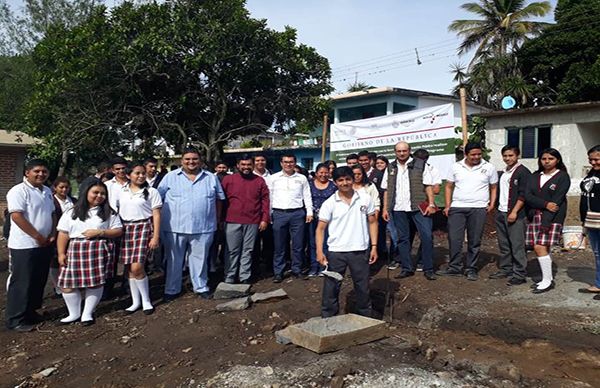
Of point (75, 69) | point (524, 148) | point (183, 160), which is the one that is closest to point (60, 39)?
point (75, 69)

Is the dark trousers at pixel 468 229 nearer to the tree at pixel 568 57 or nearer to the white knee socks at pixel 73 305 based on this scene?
the white knee socks at pixel 73 305

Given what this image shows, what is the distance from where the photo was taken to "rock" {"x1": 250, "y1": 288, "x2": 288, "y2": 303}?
5.55 m

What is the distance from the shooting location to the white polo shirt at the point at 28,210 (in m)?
4.76

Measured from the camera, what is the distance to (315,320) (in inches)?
176

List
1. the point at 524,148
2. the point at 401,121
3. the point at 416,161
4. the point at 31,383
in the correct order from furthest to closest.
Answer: the point at 524,148 < the point at 401,121 < the point at 416,161 < the point at 31,383

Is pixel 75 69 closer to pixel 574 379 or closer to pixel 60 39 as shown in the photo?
pixel 60 39

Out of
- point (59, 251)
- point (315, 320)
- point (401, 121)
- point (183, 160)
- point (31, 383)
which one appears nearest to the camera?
point (31, 383)

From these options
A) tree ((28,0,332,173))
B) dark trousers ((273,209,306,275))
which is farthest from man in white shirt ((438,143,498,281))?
tree ((28,0,332,173))

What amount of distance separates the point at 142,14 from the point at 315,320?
10930 millimetres

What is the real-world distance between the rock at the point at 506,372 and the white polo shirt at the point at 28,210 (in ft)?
14.7

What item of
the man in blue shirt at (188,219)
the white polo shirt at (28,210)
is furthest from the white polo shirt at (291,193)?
the white polo shirt at (28,210)

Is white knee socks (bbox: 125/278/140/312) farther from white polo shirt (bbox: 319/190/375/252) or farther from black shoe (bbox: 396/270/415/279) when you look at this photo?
black shoe (bbox: 396/270/415/279)

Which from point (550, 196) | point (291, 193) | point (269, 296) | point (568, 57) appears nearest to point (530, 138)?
point (568, 57)

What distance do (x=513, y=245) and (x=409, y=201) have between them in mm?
1344
